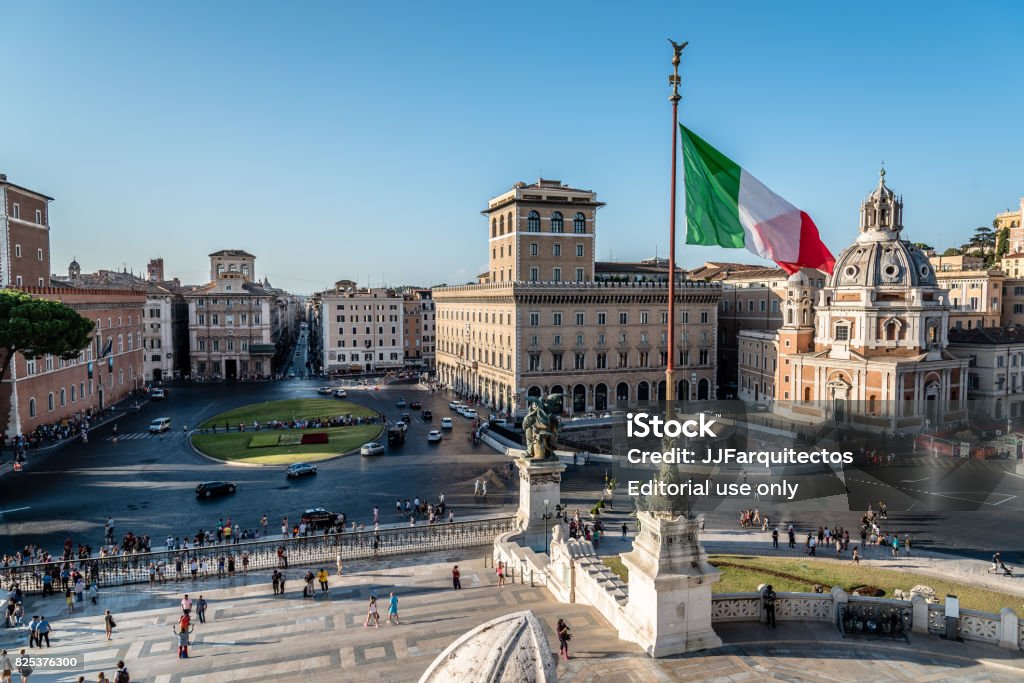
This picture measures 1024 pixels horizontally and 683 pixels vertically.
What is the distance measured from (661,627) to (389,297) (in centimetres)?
8208

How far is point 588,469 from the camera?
42.9 meters

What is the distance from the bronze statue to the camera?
22953 mm

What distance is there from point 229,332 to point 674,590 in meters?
80.0

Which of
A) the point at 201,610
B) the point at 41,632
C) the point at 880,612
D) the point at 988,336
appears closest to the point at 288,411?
the point at 201,610

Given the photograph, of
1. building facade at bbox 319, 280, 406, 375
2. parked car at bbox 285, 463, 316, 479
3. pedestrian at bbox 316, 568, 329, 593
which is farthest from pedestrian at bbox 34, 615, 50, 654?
building facade at bbox 319, 280, 406, 375

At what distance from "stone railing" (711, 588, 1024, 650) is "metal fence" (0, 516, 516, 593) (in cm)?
1071

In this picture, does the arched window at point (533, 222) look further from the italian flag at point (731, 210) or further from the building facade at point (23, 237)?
the italian flag at point (731, 210)

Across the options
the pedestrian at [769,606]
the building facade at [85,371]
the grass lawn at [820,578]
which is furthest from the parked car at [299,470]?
the pedestrian at [769,606]

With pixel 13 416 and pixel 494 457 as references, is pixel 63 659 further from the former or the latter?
pixel 13 416

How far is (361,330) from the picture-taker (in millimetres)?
91812

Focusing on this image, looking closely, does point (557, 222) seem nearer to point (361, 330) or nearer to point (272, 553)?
point (361, 330)

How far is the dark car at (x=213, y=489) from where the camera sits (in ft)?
117

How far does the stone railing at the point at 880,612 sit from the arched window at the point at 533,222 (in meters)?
51.4

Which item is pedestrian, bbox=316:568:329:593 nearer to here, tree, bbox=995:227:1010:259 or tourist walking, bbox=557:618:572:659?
tourist walking, bbox=557:618:572:659
